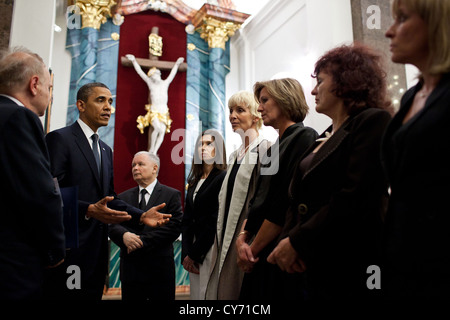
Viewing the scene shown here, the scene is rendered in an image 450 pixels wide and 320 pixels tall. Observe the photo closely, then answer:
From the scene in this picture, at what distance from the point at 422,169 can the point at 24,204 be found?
4.93ft

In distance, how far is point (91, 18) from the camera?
6.15 m

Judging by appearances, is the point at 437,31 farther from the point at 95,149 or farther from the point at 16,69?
the point at 95,149

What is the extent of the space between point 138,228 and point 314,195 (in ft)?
6.32

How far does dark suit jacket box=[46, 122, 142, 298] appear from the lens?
2.29m

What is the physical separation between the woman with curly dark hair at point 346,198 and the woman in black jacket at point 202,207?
1253mm

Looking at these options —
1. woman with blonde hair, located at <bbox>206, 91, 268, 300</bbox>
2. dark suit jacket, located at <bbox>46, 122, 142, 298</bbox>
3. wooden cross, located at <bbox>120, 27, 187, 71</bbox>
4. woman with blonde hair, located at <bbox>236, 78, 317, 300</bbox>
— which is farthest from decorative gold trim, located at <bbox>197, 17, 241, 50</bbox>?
woman with blonde hair, located at <bbox>236, 78, 317, 300</bbox>

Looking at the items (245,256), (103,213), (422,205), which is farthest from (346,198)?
(103,213)

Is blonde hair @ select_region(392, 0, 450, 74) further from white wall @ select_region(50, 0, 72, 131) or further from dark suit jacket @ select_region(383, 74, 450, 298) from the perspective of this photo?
white wall @ select_region(50, 0, 72, 131)

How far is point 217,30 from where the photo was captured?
22.4 ft

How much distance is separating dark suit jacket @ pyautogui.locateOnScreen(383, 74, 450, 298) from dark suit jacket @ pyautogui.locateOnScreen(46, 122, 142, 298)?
5.76 ft

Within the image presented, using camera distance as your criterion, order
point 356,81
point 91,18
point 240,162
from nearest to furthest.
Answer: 1. point 356,81
2. point 240,162
3. point 91,18

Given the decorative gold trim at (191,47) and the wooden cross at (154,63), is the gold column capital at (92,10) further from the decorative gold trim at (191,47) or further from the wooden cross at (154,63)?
the decorative gold trim at (191,47)

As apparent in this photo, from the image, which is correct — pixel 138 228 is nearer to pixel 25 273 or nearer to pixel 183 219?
pixel 183 219
